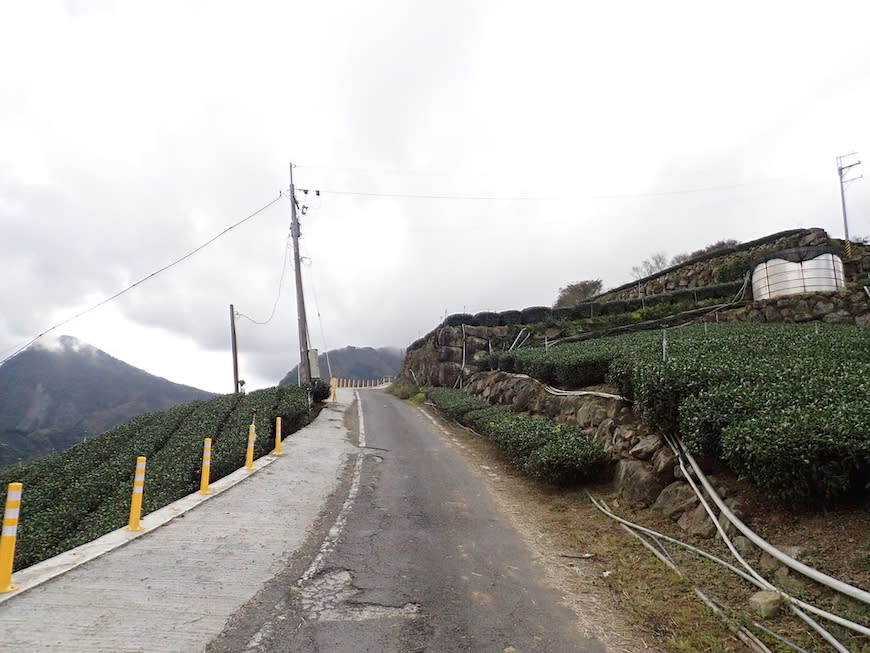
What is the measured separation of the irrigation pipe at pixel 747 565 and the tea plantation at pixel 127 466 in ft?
26.5

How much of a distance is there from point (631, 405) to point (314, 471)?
659cm

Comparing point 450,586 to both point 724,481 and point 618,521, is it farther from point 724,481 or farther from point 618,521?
point 724,481

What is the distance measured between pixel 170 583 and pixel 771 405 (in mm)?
6492

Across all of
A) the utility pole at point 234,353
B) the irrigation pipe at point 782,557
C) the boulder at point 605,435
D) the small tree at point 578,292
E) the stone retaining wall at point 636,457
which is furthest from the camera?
the small tree at point 578,292

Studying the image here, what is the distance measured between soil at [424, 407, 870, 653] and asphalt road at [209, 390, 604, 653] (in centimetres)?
35

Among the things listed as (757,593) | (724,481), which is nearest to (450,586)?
(757,593)

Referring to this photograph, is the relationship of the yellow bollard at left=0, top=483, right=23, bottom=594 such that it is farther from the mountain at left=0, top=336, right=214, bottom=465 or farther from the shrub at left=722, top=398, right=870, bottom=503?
the mountain at left=0, top=336, right=214, bottom=465

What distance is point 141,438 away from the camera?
13.9 meters

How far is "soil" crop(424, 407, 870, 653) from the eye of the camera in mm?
3297

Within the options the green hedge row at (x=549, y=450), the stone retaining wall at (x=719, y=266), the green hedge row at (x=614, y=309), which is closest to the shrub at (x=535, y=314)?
the green hedge row at (x=614, y=309)

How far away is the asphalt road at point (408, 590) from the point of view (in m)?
3.25

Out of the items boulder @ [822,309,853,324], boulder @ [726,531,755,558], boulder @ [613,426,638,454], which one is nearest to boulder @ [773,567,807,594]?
boulder @ [726,531,755,558]

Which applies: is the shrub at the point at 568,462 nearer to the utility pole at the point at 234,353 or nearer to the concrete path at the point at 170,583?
the concrete path at the point at 170,583

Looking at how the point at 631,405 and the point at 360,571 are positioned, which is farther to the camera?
the point at 631,405
